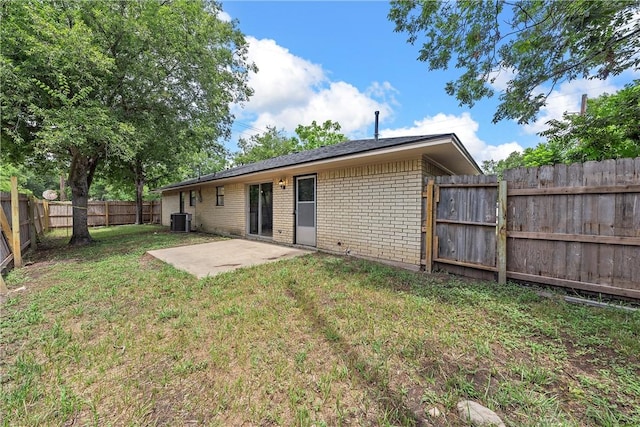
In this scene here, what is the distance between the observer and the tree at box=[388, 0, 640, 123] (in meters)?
4.02

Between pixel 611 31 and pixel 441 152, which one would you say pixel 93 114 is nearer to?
pixel 441 152

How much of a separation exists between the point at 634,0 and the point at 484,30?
189cm

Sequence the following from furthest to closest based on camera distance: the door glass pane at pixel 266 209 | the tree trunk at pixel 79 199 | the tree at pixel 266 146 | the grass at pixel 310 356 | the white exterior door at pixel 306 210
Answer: the tree at pixel 266 146 < the door glass pane at pixel 266 209 < the tree trunk at pixel 79 199 < the white exterior door at pixel 306 210 < the grass at pixel 310 356

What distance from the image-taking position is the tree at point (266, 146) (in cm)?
2586

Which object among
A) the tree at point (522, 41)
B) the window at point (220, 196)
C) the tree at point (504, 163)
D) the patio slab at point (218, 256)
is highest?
the tree at point (504, 163)

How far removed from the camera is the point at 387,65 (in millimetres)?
8617

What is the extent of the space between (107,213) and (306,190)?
620 inches

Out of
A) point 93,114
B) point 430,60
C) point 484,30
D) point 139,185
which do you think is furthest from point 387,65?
point 139,185

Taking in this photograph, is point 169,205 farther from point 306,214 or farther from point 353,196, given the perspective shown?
point 353,196

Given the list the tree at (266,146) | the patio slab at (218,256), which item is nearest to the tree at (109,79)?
the patio slab at (218,256)

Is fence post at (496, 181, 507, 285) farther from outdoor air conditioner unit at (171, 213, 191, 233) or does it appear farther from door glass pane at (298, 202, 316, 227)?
outdoor air conditioner unit at (171, 213, 191, 233)

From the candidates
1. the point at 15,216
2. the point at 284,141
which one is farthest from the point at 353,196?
the point at 284,141

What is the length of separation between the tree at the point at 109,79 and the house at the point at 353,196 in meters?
2.83

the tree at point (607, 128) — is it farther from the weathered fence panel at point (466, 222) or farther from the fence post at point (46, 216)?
the fence post at point (46, 216)
